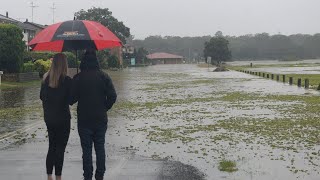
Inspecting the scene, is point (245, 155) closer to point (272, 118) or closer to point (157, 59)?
point (272, 118)

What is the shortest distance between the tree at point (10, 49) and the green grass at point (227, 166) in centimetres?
3501

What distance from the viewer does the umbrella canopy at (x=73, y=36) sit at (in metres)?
6.76

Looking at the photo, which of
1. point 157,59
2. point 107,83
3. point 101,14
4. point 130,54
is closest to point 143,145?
point 107,83

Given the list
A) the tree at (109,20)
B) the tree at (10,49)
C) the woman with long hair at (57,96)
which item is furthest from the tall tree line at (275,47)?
the woman with long hair at (57,96)

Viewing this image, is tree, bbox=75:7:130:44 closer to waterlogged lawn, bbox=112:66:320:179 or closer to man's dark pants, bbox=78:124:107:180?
waterlogged lawn, bbox=112:66:320:179

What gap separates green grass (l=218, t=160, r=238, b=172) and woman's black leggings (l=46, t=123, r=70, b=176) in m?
2.81

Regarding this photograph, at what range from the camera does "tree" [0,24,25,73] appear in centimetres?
4025

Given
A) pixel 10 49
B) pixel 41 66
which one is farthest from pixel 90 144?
pixel 41 66

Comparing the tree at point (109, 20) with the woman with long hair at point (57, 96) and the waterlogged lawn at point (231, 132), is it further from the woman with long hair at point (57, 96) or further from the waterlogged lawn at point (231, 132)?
the woman with long hair at point (57, 96)

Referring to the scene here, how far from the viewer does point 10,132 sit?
1266 centimetres

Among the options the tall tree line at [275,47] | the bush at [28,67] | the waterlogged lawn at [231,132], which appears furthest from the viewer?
the tall tree line at [275,47]

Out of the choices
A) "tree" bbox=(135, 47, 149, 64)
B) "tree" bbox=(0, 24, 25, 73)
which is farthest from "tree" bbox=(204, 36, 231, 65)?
"tree" bbox=(0, 24, 25, 73)

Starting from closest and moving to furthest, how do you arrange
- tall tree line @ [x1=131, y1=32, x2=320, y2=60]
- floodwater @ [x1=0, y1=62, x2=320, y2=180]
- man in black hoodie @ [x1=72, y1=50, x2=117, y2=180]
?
man in black hoodie @ [x1=72, y1=50, x2=117, y2=180]
floodwater @ [x1=0, y1=62, x2=320, y2=180]
tall tree line @ [x1=131, y1=32, x2=320, y2=60]

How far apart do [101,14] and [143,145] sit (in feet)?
325
